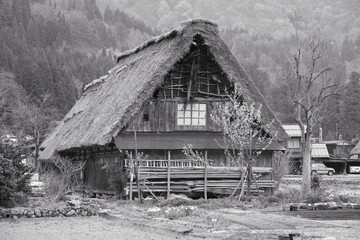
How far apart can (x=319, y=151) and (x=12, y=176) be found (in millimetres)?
49355

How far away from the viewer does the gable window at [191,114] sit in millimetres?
26266

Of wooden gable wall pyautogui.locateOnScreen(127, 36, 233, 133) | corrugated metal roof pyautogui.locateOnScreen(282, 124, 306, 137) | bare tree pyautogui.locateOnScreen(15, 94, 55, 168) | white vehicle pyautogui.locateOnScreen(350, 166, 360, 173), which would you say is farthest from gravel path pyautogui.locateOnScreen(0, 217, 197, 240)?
corrugated metal roof pyautogui.locateOnScreen(282, 124, 306, 137)

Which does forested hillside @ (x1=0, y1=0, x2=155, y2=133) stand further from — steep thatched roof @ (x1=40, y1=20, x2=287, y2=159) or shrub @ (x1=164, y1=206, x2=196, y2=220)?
shrub @ (x1=164, y1=206, x2=196, y2=220)

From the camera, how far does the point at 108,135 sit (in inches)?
913

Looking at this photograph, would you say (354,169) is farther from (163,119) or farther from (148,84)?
(148,84)

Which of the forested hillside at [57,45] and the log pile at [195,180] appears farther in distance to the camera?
the forested hillside at [57,45]

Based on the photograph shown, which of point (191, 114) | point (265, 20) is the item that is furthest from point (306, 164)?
point (265, 20)

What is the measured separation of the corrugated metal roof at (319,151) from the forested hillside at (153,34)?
6.92 meters

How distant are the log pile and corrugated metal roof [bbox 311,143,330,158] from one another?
38.4 m

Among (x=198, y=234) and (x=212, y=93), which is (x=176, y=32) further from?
(x=198, y=234)

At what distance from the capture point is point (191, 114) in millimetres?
26406

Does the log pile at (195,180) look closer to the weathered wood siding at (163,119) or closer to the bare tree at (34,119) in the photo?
the weathered wood siding at (163,119)

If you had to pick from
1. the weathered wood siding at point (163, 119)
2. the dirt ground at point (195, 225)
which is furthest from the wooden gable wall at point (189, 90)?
the dirt ground at point (195, 225)

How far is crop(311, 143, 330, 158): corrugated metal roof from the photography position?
2475 inches
